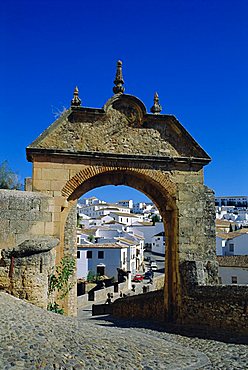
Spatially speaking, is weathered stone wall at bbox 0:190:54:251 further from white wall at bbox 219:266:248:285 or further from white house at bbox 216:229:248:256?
white house at bbox 216:229:248:256

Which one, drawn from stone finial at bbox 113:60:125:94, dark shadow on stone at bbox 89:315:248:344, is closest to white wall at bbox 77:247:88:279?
dark shadow on stone at bbox 89:315:248:344

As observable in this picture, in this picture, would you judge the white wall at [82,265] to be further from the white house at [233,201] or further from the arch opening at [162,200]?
the white house at [233,201]

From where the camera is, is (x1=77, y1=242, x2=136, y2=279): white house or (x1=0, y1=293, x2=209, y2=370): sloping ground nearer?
(x1=0, y1=293, x2=209, y2=370): sloping ground

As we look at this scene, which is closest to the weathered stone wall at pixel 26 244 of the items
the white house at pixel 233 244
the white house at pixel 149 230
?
the white house at pixel 233 244

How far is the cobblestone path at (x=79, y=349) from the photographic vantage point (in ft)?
15.0

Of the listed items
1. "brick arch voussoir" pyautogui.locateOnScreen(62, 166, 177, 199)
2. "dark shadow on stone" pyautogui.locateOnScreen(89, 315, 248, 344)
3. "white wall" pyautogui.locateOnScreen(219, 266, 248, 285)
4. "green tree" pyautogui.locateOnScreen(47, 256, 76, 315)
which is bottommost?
"white wall" pyautogui.locateOnScreen(219, 266, 248, 285)

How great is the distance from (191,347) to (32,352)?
407 centimetres

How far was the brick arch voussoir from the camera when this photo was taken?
1000 cm

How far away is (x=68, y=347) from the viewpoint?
505 centimetres

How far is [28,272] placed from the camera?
7559 millimetres

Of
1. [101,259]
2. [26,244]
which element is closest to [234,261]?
[101,259]

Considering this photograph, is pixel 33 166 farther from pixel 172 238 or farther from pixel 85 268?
pixel 85 268

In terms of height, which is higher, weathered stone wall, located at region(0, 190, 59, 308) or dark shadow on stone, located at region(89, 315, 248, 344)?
weathered stone wall, located at region(0, 190, 59, 308)

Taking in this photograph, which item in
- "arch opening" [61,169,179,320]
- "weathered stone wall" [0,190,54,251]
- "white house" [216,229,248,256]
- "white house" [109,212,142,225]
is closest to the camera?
"weathered stone wall" [0,190,54,251]
